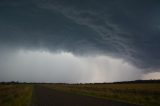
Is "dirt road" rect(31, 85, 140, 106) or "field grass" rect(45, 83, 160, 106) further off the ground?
"field grass" rect(45, 83, 160, 106)

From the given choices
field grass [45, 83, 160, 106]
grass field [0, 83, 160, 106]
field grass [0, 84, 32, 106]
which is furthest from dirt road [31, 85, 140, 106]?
field grass [45, 83, 160, 106]

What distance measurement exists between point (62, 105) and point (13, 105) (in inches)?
185

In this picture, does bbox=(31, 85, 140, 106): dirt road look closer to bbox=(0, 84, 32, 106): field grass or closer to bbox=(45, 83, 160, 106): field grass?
bbox=(0, 84, 32, 106): field grass

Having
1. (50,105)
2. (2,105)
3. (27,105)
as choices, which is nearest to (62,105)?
(50,105)

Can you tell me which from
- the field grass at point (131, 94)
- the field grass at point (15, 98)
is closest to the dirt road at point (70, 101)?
the field grass at point (15, 98)

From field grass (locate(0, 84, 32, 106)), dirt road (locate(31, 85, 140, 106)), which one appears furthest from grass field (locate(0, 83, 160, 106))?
dirt road (locate(31, 85, 140, 106))

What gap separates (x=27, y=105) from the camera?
2162cm

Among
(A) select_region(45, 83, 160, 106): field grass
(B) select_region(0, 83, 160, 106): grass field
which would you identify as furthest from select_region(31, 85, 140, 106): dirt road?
(A) select_region(45, 83, 160, 106): field grass

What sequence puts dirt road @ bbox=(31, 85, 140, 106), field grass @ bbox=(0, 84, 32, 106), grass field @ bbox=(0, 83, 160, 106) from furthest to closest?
grass field @ bbox=(0, 83, 160, 106) → field grass @ bbox=(0, 84, 32, 106) → dirt road @ bbox=(31, 85, 140, 106)

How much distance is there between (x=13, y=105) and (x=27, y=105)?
133cm

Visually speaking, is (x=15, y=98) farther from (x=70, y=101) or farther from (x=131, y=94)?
(x=131, y=94)

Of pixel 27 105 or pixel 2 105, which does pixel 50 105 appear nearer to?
pixel 27 105

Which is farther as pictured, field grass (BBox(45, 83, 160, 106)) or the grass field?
field grass (BBox(45, 83, 160, 106))

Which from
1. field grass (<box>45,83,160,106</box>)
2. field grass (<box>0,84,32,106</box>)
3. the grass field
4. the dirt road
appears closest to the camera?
the dirt road
